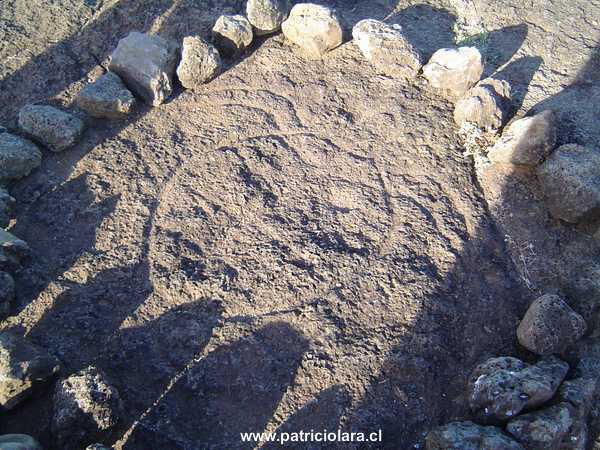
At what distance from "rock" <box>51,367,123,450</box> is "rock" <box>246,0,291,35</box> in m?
2.75

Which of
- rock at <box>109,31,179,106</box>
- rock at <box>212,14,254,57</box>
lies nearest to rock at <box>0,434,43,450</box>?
rock at <box>109,31,179,106</box>

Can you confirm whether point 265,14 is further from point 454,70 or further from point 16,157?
point 16,157

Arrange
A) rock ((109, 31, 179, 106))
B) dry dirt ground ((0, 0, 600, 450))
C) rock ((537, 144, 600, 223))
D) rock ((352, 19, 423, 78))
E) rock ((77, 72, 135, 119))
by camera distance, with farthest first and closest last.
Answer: rock ((352, 19, 423, 78)) < rock ((109, 31, 179, 106)) < rock ((77, 72, 135, 119)) < rock ((537, 144, 600, 223)) < dry dirt ground ((0, 0, 600, 450))

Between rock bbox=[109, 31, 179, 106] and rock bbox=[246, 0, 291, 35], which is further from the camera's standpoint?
rock bbox=[246, 0, 291, 35]

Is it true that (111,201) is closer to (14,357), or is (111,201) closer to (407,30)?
(14,357)

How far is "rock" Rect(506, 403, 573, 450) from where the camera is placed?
253 cm

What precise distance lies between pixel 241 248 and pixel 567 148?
198cm

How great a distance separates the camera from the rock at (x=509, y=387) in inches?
104

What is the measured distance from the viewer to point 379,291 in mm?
3174

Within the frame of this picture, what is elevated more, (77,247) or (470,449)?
(77,247)

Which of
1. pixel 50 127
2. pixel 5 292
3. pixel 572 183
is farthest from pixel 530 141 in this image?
pixel 5 292

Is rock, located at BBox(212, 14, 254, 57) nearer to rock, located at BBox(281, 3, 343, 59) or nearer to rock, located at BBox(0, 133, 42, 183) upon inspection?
rock, located at BBox(281, 3, 343, 59)

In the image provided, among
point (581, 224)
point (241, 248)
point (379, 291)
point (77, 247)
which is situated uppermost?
point (77, 247)

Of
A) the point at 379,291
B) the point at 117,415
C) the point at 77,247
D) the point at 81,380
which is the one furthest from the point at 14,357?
the point at 379,291
